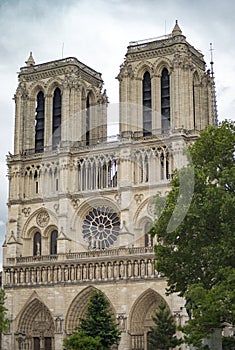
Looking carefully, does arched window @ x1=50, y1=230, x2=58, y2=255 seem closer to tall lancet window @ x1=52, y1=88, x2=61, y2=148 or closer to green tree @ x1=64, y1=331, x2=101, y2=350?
tall lancet window @ x1=52, y1=88, x2=61, y2=148

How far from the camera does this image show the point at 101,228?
154 ft

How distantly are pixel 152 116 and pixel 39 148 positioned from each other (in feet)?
29.7

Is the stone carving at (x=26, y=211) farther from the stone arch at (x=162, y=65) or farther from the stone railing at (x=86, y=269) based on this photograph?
the stone arch at (x=162, y=65)

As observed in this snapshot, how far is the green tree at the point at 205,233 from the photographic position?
75.0 feet

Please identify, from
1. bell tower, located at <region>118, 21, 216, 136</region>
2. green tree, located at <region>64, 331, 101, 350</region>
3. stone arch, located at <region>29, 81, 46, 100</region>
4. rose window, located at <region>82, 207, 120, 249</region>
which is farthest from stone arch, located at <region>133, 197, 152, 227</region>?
stone arch, located at <region>29, 81, 46, 100</region>

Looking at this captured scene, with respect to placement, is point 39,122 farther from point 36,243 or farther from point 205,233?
point 205,233

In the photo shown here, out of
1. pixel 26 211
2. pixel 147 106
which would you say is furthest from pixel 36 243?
pixel 147 106

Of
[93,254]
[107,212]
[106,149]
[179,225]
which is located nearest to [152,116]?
[106,149]

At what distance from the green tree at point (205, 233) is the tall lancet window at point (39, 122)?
85.3 ft

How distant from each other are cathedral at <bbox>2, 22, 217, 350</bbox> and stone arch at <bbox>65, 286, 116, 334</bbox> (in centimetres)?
7

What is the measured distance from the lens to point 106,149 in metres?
46.9

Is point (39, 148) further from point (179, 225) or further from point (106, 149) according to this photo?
point (179, 225)

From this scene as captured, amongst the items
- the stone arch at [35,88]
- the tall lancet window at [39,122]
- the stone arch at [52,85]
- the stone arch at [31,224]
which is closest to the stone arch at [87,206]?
the stone arch at [31,224]

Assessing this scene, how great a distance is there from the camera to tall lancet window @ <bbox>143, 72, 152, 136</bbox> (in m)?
47.0
